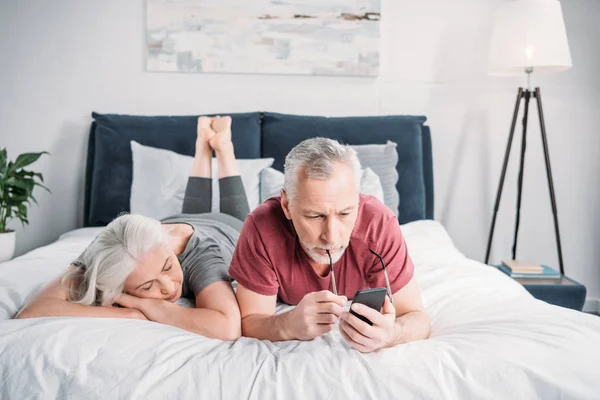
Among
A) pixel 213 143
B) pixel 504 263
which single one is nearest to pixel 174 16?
pixel 213 143

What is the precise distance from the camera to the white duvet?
114 cm

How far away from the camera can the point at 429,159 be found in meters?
3.28

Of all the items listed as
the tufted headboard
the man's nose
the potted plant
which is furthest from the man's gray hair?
the potted plant

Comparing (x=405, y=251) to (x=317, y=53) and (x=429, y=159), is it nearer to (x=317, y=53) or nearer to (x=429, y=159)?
(x=429, y=159)

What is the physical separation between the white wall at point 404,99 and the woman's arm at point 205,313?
2005 millimetres

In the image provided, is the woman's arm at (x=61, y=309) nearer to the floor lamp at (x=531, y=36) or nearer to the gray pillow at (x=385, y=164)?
the gray pillow at (x=385, y=164)

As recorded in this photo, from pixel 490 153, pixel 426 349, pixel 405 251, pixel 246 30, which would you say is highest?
pixel 246 30

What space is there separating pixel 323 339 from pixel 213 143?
59.7 inches

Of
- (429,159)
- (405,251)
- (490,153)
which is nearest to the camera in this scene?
(405,251)

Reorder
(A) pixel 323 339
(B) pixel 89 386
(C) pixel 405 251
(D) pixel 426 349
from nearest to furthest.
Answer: (B) pixel 89 386 → (D) pixel 426 349 → (A) pixel 323 339 → (C) pixel 405 251

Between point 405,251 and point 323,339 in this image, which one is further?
point 405,251

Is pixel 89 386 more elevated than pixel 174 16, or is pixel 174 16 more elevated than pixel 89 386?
pixel 174 16

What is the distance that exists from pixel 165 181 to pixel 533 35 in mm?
2035

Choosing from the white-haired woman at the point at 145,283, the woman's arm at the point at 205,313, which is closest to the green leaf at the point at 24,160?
the white-haired woman at the point at 145,283
